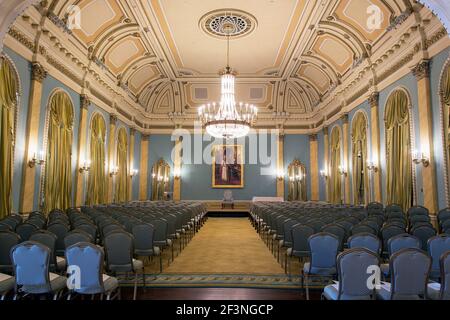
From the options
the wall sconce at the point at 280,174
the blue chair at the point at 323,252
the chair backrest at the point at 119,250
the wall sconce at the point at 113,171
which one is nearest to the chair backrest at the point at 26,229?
the chair backrest at the point at 119,250

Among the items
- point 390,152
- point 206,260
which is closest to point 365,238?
point 206,260

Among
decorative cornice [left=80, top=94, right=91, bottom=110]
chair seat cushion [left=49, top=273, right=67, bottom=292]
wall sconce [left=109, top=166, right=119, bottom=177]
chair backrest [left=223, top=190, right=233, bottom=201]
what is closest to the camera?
chair seat cushion [left=49, top=273, right=67, bottom=292]

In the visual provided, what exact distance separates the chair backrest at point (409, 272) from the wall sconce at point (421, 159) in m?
5.98

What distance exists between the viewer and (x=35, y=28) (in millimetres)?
8008

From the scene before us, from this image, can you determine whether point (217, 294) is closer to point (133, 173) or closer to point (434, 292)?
point (434, 292)

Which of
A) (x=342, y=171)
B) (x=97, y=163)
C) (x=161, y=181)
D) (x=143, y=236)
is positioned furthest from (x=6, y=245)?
(x=161, y=181)

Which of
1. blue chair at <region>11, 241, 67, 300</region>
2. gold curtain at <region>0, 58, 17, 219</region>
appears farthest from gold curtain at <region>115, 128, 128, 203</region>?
blue chair at <region>11, 241, 67, 300</region>

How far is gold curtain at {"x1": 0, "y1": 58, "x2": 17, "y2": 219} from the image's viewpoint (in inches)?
269

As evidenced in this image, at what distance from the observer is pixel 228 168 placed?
18.0 m

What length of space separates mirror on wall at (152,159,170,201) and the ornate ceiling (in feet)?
8.60

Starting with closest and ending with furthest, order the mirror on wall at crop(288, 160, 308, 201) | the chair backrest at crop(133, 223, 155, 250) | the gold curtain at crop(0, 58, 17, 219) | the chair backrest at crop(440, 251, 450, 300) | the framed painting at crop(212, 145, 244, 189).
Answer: the chair backrest at crop(440, 251, 450, 300) < the chair backrest at crop(133, 223, 155, 250) < the gold curtain at crop(0, 58, 17, 219) < the mirror on wall at crop(288, 160, 308, 201) < the framed painting at crop(212, 145, 244, 189)

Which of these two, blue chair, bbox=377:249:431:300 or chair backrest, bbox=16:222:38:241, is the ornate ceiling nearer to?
chair backrest, bbox=16:222:38:241

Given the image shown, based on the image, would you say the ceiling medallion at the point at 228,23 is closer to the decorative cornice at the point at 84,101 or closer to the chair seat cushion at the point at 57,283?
the decorative cornice at the point at 84,101
